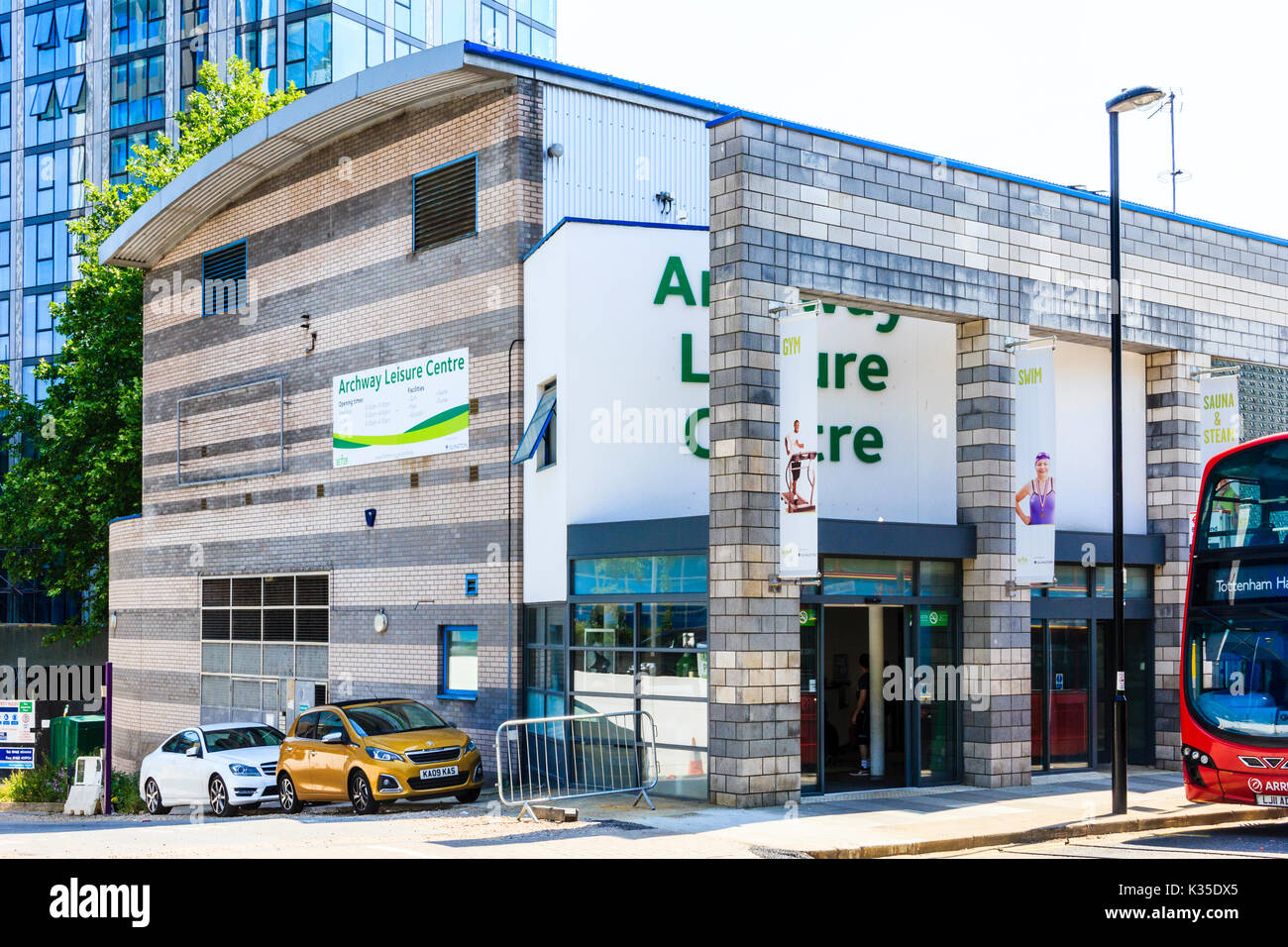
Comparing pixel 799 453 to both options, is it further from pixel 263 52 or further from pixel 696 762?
pixel 263 52

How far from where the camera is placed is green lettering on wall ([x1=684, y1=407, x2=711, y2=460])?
18438 mm

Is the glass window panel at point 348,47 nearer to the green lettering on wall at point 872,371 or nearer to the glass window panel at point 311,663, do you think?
the glass window panel at point 311,663

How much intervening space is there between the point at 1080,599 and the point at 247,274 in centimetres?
1793

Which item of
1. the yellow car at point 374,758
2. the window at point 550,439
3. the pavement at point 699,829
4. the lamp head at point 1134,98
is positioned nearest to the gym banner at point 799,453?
the pavement at point 699,829

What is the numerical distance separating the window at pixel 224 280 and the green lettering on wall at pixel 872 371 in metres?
15.1

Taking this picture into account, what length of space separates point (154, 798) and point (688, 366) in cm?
1177

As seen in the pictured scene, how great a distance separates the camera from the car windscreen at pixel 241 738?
21391 mm

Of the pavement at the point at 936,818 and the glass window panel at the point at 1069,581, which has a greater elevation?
the glass window panel at the point at 1069,581

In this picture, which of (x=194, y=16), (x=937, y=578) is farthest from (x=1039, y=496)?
(x=194, y=16)

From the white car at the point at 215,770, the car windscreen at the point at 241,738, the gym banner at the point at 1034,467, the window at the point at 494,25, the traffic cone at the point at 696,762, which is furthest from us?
the window at the point at 494,25

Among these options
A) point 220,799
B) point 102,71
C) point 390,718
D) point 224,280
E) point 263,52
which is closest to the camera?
point 390,718

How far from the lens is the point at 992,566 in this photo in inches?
713

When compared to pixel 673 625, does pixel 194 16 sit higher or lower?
higher
